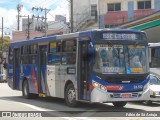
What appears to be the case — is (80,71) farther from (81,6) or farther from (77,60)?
(81,6)

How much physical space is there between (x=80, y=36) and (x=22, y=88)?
275 inches

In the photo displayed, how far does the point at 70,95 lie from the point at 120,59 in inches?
104

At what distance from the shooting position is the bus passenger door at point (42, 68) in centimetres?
2031

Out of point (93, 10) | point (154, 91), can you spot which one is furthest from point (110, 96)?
point (93, 10)

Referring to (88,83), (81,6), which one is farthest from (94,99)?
(81,6)

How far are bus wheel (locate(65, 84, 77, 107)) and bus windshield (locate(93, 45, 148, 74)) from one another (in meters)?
1.73

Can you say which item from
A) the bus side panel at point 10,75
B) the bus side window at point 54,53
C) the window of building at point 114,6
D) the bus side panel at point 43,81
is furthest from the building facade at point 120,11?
the bus side window at point 54,53

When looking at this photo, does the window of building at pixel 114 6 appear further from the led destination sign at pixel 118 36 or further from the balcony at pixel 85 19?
the led destination sign at pixel 118 36

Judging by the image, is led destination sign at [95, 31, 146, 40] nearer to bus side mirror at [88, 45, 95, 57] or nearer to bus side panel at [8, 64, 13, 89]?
bus side mirror at [88, 45, 95, 57]

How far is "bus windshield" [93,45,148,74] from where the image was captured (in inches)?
634

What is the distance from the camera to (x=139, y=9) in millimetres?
60312

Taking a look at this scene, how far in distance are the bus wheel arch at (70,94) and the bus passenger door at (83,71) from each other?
0.57 m

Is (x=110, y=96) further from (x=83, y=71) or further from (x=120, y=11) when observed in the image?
(x=120, y=11)

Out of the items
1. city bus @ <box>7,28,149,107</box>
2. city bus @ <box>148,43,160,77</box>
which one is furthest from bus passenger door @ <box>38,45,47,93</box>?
city bus @ <box>148,43,160,77</box>
